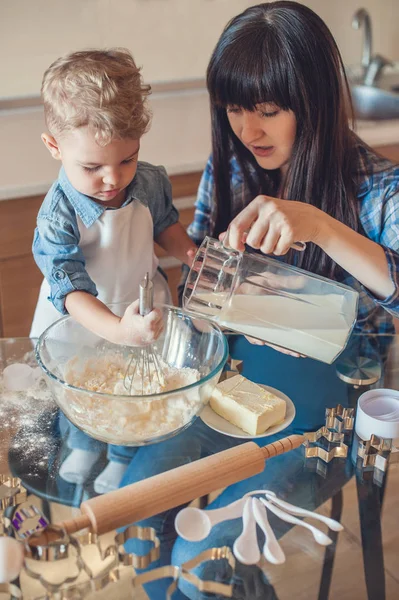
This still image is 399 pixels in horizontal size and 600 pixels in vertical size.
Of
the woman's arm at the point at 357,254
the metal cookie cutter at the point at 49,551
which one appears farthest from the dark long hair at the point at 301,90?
the metal cookie cutter at the point at 49,551

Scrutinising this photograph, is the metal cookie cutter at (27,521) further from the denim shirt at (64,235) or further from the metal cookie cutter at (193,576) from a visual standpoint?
the denim shirt at (64,235)

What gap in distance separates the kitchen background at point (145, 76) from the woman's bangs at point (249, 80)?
0.80 m

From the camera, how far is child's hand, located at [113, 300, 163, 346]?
3.55 ft

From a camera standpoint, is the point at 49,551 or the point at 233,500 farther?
the point at 233,500

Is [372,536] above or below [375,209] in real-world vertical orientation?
below

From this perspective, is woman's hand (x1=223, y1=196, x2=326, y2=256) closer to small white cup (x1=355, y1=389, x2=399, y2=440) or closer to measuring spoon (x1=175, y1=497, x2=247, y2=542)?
small white cup (x1=355, y1=389, x2=399, y2=440)

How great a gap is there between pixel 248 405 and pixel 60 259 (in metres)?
0.45

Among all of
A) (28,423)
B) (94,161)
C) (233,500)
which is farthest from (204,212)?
(233,500)

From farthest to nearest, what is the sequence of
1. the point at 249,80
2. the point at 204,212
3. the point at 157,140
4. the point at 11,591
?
the point at 157,140
the point at 204,212
the point at 249,80
the point at 11,591

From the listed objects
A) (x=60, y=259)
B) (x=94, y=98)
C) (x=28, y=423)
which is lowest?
(x=28, y=423)

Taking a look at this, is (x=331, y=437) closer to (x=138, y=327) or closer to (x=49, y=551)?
(x=138, y=327)

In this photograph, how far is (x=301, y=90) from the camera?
1307 millimetres

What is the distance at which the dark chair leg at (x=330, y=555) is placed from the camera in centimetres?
84

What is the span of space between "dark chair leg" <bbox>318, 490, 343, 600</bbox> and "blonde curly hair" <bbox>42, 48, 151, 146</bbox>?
0.67 metres
